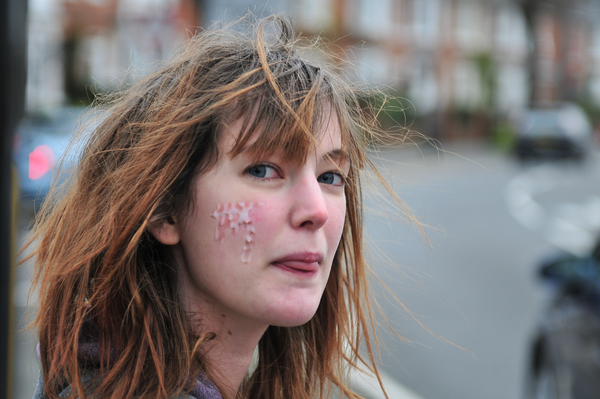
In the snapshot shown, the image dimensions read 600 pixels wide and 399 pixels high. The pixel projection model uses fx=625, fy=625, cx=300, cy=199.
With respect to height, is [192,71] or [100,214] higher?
[192,71]

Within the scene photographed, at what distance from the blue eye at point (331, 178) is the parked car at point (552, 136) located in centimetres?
2151

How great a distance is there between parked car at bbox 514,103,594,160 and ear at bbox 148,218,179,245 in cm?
2176

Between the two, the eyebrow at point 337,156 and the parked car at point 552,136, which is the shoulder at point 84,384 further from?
the parked car at point 552,136

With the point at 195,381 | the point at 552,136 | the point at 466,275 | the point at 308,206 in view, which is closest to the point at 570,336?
the point at 308,206

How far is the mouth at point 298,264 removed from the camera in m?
1.41

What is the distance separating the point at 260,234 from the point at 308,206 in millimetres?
126

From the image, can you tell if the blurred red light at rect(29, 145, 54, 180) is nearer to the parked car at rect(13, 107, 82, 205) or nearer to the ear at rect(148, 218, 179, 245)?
the parked car at rect(13, 107, 82, 205)

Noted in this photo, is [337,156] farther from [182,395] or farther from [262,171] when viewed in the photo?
[182,395]

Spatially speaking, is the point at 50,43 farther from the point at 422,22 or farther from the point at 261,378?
the point at 261,378

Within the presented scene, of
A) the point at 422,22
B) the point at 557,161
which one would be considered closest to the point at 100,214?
the point at 557,161

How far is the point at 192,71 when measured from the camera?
1.51m

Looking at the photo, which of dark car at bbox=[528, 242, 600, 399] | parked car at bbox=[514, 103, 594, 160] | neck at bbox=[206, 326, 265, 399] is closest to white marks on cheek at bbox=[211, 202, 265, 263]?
neck at bbox=[206, 326, 265, 399]

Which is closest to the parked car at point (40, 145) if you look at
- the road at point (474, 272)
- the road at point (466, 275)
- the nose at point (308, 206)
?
the road at point (466, 275)

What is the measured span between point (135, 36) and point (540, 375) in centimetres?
1138
